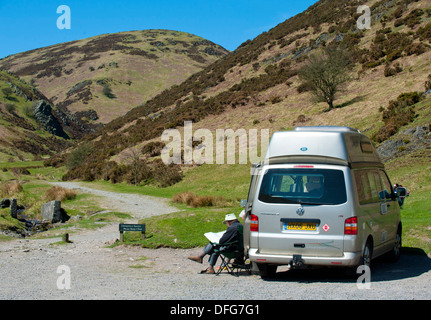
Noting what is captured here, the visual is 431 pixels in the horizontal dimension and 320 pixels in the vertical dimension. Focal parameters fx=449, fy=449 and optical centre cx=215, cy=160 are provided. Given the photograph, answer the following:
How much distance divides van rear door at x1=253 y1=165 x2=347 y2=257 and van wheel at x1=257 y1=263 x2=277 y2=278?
554 millimetres

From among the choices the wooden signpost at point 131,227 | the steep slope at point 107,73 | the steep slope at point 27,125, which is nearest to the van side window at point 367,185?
the wooden signpost at point 131,227

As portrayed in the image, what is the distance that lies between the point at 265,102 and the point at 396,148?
30017 millimetres

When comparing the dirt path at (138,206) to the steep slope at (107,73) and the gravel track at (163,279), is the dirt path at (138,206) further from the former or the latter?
the steep slope at (107,73)

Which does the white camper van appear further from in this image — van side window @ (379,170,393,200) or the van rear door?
van side window @ (379,170,393,200)

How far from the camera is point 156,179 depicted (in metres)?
45.0

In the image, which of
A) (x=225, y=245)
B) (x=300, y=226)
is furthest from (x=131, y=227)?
(x=300, y=226)

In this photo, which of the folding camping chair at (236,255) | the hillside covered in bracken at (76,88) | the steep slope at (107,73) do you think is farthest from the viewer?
the steep slope at (107,73)

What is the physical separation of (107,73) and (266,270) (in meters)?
161

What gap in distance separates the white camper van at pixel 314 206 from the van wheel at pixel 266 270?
0.06 feet

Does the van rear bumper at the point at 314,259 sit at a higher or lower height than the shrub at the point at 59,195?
higher

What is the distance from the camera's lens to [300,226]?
7.98 m

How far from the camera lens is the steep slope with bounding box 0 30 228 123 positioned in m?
146

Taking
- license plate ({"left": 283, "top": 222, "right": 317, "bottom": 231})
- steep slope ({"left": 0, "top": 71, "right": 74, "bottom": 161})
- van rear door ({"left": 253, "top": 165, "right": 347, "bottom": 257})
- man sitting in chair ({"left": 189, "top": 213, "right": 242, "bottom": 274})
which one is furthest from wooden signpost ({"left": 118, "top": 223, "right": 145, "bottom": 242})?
steep slope ({"left": 0, "top": 71, "right": 74, "bottom": 161})

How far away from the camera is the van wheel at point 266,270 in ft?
28.4
